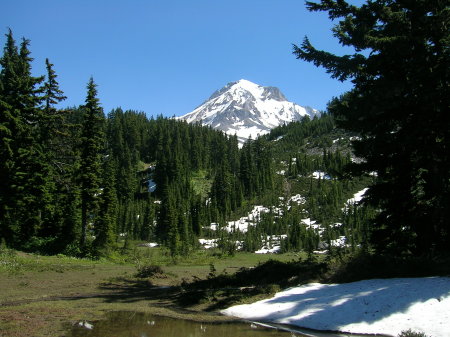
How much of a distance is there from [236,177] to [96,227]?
321ft

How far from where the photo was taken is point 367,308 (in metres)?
11.6

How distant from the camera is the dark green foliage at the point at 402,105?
15031mm

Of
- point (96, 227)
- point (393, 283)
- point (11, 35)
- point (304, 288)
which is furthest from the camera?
point (11, 35)

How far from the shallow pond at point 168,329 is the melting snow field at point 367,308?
2.63 ft

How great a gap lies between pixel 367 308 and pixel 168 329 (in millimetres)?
6194

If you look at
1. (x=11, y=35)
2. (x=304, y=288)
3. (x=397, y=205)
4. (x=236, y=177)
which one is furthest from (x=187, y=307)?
(x=236, y=177)

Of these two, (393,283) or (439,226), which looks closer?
(393,283)

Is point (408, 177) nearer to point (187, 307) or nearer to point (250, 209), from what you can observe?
point (187, 307)

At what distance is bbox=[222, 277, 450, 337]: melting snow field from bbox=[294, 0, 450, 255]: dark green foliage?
3.98 m

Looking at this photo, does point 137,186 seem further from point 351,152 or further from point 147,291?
point 147,291

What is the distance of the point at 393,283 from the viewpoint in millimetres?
13336

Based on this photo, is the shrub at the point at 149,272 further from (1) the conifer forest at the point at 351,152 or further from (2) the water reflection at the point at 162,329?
(2) the water reflection at the point at 162,329

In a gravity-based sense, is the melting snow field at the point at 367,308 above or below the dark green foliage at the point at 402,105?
below

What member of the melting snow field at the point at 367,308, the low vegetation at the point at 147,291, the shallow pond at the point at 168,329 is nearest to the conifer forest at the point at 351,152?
the low vegetation at the point at 147,291
